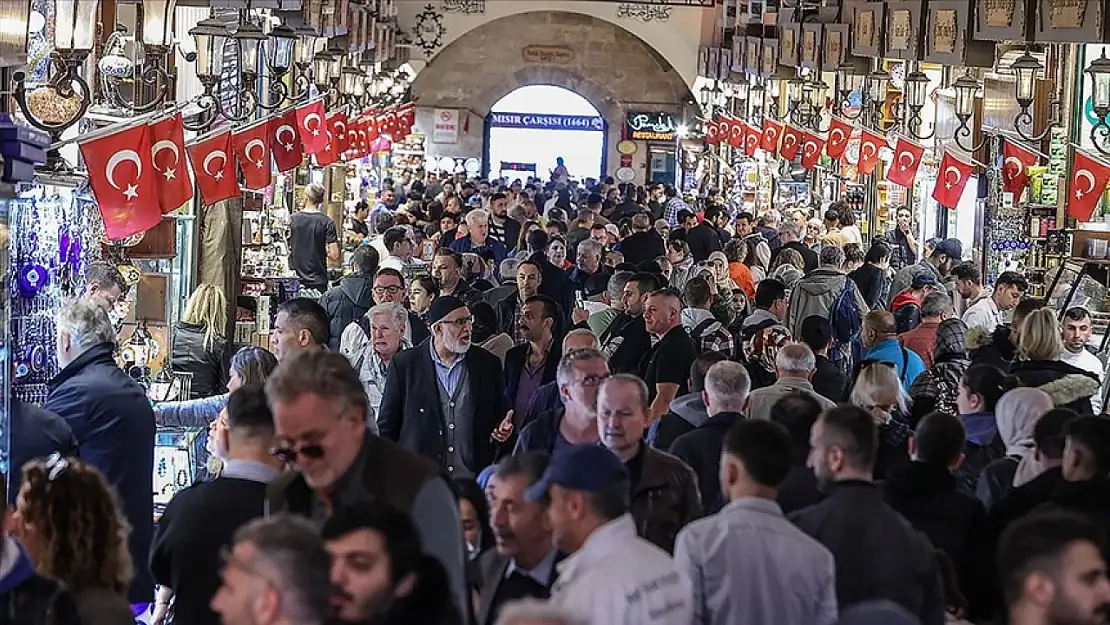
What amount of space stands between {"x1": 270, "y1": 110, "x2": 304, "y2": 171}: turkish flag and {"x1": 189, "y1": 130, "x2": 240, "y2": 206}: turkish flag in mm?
2770

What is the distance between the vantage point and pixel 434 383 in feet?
25.1

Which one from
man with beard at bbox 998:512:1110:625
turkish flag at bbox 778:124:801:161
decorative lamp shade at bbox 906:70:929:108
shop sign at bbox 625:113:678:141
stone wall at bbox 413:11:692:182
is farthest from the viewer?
shop sign at bbox 625:113:678:141

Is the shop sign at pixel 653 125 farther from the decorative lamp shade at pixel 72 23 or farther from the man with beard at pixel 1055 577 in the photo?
the man with beard at pixel 1055 577

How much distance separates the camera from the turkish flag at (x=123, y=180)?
8.38m

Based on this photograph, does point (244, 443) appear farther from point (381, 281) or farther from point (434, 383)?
point (381, 281)

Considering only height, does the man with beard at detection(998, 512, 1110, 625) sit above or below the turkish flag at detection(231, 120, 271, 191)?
below

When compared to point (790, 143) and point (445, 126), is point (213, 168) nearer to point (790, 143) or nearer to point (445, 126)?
point (790, 143)

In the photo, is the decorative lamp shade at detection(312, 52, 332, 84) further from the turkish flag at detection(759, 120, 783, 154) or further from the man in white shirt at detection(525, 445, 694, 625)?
the man in white shirt at detection(525, 445, 694, 625)

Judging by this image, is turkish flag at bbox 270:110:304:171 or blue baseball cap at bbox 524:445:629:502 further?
turkish flag at bbox 270:110:304:171

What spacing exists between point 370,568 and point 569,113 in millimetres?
39647


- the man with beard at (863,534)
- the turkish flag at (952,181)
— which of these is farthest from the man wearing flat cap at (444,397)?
the turkish flag at (952,181)

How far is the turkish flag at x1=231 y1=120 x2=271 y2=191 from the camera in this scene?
41.4ft

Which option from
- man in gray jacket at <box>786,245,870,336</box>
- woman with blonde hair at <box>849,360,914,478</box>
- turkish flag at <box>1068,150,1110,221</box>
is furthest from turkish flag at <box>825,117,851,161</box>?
woman with blonde hair at <box>849,360,914,478</box>

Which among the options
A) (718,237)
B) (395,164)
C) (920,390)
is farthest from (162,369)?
(395,164)
